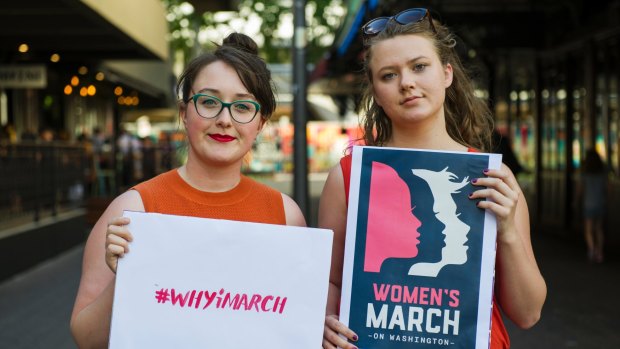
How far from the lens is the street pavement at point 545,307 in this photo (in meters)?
7.43

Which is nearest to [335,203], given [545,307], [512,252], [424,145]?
[424,145]

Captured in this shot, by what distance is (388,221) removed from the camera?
2676mm

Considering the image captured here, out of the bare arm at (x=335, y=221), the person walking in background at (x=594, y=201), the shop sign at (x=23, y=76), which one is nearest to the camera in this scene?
the bare arm at (x=335, y=221)

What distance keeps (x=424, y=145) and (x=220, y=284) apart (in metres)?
0.78

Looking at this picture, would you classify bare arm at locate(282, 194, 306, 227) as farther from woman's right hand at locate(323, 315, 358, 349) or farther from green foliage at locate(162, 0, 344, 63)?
green foliage at locate(162, 0, 344, 63)

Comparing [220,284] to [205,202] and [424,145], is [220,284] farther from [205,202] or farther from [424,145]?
[424,145]

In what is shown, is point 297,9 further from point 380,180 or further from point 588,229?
point 380,180

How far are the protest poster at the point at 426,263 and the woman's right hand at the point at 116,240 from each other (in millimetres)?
650

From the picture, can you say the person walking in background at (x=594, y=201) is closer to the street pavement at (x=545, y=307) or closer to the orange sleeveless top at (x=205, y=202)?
the street pavement at (x=545, y=307)

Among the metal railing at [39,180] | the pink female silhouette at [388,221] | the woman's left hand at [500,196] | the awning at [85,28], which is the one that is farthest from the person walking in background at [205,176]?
the awning at [85,28]

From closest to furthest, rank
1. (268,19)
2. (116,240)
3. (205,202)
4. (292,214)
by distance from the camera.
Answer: (116,240), (205,202), (292,214), (268,19)

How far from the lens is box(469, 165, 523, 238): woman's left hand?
258 cm

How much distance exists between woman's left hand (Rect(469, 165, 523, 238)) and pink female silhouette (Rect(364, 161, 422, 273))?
7.9 inches

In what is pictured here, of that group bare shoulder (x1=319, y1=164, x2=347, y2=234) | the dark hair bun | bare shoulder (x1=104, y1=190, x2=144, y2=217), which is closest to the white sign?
bare shoulder (x1=104, y1=190, x2=144, y2=217)
